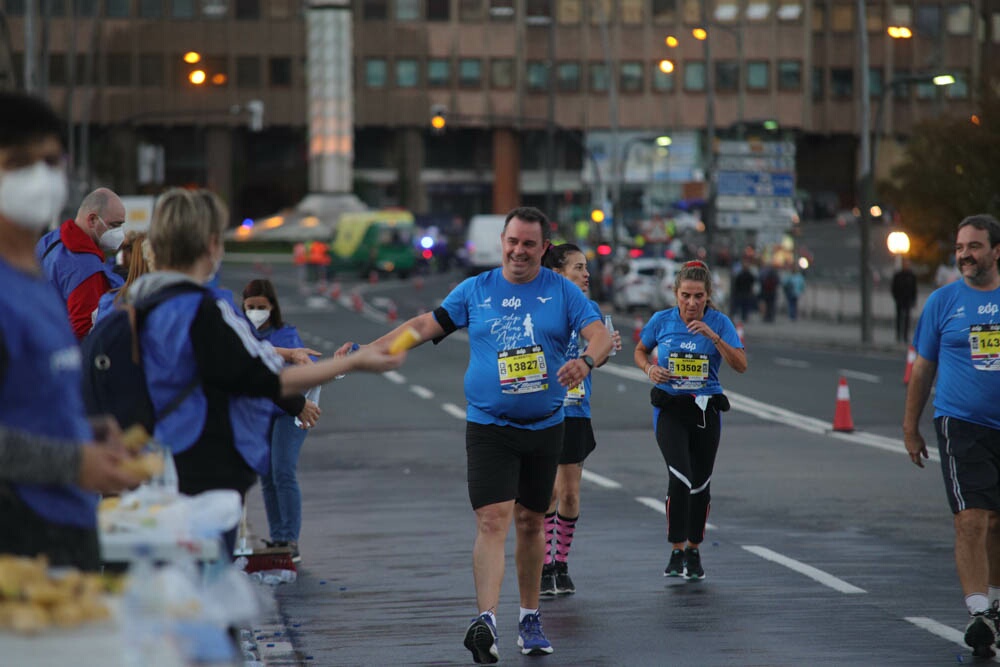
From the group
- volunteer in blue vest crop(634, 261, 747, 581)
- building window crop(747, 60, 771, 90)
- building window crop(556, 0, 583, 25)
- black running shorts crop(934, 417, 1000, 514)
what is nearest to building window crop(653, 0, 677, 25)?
building window crop(556, 0, 583, 25)

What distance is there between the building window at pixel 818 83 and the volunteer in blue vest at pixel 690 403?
109 metres

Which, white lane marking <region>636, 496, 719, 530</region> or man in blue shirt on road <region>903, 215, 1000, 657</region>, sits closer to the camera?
man in blue shirt on road <region>903, 215, 1000, 657</region>

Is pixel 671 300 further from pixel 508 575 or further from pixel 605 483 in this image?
pixel 508 575

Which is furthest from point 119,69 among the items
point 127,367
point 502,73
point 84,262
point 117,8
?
point 127,367

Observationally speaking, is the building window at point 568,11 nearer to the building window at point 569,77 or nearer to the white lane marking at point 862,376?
the building window at point 569,77

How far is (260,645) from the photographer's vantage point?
937 cm

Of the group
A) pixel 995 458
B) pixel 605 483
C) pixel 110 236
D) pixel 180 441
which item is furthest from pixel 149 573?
pixel 605 483

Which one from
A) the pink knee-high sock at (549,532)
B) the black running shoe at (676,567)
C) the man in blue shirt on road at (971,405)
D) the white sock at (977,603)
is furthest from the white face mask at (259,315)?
the white sock at (977,603)

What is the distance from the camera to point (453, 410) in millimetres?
25578

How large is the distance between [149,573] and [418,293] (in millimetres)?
71001

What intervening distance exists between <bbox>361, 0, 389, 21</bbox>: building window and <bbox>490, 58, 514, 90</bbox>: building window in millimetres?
6964

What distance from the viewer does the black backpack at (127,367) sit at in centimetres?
595

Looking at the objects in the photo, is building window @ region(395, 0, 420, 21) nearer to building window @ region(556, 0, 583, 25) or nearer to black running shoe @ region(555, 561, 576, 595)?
building window @ region(556, 0, 583, 25)

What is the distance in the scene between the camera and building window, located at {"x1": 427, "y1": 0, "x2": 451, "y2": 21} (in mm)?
118000
